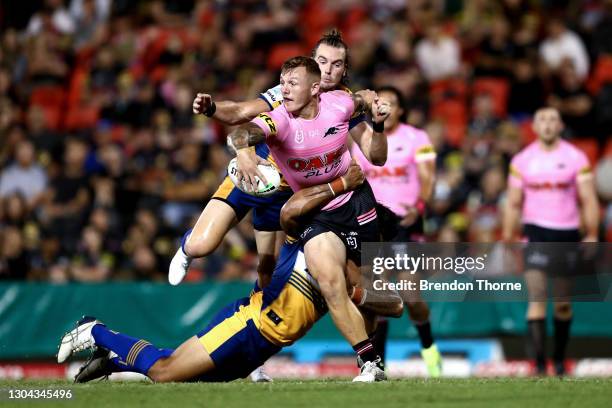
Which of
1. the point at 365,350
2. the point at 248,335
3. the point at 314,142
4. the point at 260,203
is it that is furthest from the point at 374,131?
the point at 248,335

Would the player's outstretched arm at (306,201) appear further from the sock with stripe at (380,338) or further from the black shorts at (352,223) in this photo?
the sock with stripe at (380,338)

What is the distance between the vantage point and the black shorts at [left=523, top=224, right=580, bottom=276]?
1184 cm

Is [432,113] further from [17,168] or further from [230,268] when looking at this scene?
[17,168]

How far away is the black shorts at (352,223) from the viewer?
8805mm

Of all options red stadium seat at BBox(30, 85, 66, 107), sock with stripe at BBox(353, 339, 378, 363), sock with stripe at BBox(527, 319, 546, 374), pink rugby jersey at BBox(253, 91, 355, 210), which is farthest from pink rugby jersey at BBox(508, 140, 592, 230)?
red stadium seat at BBox(30, 85, 66, 107)

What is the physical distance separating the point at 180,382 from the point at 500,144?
8.50 metres

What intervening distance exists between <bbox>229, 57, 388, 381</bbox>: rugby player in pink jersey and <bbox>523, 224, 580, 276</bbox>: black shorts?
3.15 metres

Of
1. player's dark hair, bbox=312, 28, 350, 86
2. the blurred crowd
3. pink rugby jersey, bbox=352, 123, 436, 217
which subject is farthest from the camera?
the blurred crowd

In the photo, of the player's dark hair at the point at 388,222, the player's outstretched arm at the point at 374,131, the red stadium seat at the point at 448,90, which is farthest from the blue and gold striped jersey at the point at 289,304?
the red stadium seat at the point at 448,90

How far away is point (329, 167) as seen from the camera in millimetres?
9102

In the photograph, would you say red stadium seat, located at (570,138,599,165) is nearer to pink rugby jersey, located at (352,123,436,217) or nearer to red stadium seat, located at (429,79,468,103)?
red stadium seat, located at (429,79,468,103)

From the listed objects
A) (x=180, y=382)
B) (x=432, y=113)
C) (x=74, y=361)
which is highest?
(x=432, y=113)

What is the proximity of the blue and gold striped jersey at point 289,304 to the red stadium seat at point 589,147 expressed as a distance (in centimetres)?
894

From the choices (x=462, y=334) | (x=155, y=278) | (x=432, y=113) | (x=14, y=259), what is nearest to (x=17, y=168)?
(x=14, y=259)
